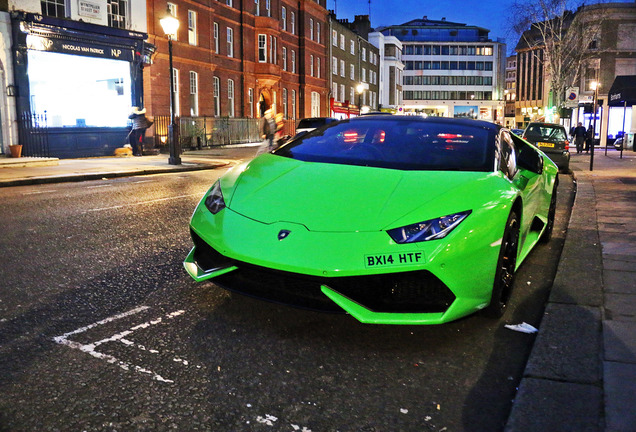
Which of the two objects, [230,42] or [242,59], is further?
[242,59]

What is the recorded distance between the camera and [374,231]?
344 centimetres

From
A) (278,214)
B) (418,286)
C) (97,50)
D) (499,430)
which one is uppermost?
(97,50)

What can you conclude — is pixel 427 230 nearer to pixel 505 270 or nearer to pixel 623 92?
pixel 505 270

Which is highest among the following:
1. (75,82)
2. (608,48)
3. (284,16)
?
(284,16)

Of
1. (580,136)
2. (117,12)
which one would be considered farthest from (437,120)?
(580,136)

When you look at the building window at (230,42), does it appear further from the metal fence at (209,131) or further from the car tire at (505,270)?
the car tire at (505,270)

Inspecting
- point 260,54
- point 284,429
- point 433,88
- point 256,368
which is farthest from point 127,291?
point 433,88

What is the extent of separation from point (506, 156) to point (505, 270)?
1.19 metres

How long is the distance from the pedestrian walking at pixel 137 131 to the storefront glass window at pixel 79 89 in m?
0.41

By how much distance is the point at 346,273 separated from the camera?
3.29 meters

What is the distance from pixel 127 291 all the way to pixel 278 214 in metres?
1.57

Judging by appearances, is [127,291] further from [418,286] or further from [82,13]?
[82,13]

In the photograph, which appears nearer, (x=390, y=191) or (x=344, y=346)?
(x=344, y=346)

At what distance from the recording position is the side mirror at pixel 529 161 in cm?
547
